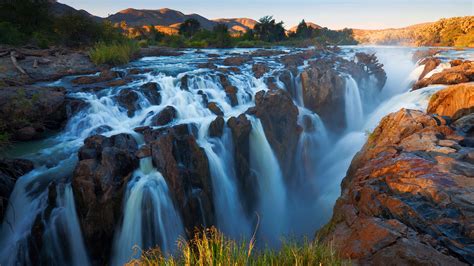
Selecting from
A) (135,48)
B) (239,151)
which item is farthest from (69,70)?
(239,151)

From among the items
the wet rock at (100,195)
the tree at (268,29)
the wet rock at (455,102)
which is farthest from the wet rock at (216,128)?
the tree at (268,29)

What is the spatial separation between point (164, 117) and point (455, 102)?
10.7 meters

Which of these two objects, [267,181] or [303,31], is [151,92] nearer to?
[267,181]

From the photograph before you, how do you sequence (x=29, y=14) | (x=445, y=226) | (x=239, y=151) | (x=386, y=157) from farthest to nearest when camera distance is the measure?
(x=29, y=14) → (x=239, y=151) → (x=386, y=157) → (x=445, y=226)

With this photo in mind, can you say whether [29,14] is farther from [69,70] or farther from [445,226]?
[445,226]

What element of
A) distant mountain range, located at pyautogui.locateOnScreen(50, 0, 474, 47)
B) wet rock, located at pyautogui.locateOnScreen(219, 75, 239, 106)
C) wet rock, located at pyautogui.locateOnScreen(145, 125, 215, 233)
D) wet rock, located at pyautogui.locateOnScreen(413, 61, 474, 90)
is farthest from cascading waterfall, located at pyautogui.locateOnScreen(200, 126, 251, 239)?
distant mountain range, located at pyautogui.locateOnScreen(50, 0, 474, 47)

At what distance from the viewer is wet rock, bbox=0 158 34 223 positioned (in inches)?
284

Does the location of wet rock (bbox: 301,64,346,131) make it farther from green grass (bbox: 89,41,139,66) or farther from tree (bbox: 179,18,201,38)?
tree (bbox: 179,18,201,38)

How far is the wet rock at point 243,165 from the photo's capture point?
1159cm

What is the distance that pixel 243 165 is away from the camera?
38.7 ft

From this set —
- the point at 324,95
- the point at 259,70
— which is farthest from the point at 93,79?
the point at 324,95

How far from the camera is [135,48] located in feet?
81.9

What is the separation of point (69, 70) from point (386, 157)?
16561 millimetres

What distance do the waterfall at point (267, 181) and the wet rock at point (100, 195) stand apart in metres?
5.93
